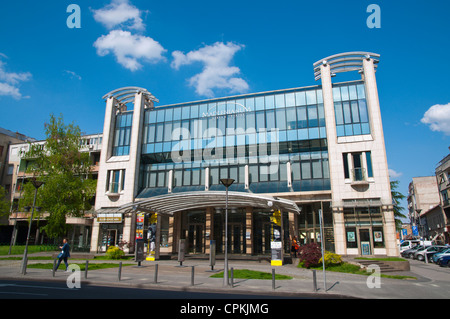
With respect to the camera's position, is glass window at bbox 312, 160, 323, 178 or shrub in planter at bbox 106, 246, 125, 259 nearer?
shrub in planter at bbox 106, 246, 125, 259

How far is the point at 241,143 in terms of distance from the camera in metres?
32.2

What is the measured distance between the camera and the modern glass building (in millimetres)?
27141

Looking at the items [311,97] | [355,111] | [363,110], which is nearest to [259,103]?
[311,97]

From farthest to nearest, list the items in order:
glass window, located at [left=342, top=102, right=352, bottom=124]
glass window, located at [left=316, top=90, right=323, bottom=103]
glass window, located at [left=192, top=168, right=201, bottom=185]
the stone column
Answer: glass window, located at [left=192, top=168, right=201, bottom=185] < glass window, located at [left=316, top=90, right=323, bottom=103] < the stone column < glass window, located at [left=342, top=102, right=352, bottom=124]

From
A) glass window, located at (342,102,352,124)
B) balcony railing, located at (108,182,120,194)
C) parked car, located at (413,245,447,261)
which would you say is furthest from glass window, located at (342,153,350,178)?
balcony railing, located at (108,182,120,194)

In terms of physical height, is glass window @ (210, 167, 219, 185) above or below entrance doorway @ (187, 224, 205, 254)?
above

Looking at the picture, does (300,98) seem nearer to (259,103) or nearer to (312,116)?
(312,116)

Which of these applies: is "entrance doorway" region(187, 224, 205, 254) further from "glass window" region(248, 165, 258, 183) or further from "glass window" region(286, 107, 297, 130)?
"glass window" region(286, 107, 297, 130)

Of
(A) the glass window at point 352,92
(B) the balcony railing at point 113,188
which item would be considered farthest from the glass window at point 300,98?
(B) the balcony railing at point 113,188

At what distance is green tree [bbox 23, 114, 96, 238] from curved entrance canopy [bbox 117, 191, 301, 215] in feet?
34.9

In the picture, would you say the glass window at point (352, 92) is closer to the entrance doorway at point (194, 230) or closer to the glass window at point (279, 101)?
the glass window at point (279, 101)
